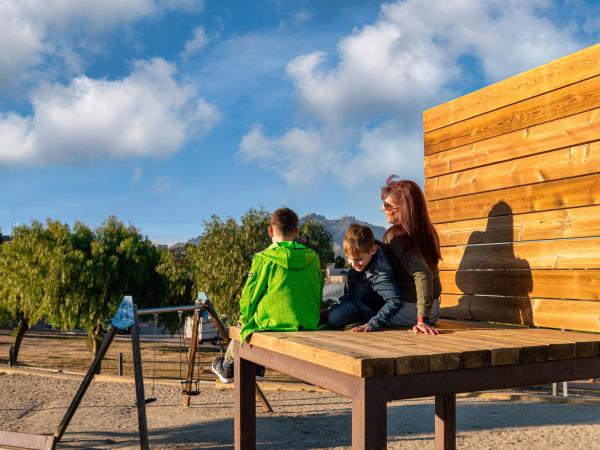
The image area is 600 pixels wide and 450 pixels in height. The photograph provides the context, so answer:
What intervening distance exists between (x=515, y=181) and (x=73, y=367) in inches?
785

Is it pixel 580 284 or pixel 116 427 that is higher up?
pixel 580 284

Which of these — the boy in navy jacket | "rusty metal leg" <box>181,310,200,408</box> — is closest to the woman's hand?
the boy in navy jacket

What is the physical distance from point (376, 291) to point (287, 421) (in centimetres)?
481

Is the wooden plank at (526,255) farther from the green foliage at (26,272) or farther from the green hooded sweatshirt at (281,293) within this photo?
the green foliage at (26,272)

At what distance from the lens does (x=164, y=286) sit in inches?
992

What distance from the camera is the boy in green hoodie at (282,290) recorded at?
4105 mm

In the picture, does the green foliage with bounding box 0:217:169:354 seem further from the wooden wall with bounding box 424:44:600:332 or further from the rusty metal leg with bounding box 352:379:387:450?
the rusty metal leg with bounding box 352:379:387:450

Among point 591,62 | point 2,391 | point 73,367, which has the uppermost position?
point 591,62

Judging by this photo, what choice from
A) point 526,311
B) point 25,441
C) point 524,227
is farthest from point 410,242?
point 25,441

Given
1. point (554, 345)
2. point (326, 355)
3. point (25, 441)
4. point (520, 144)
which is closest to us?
point (326, 355)

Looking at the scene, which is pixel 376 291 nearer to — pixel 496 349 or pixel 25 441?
pixel 496 349

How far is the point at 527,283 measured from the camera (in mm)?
4605

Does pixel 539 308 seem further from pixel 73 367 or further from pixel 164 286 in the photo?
pixel 164 286

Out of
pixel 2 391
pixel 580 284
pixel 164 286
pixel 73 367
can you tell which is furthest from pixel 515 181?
pixel 164 286
